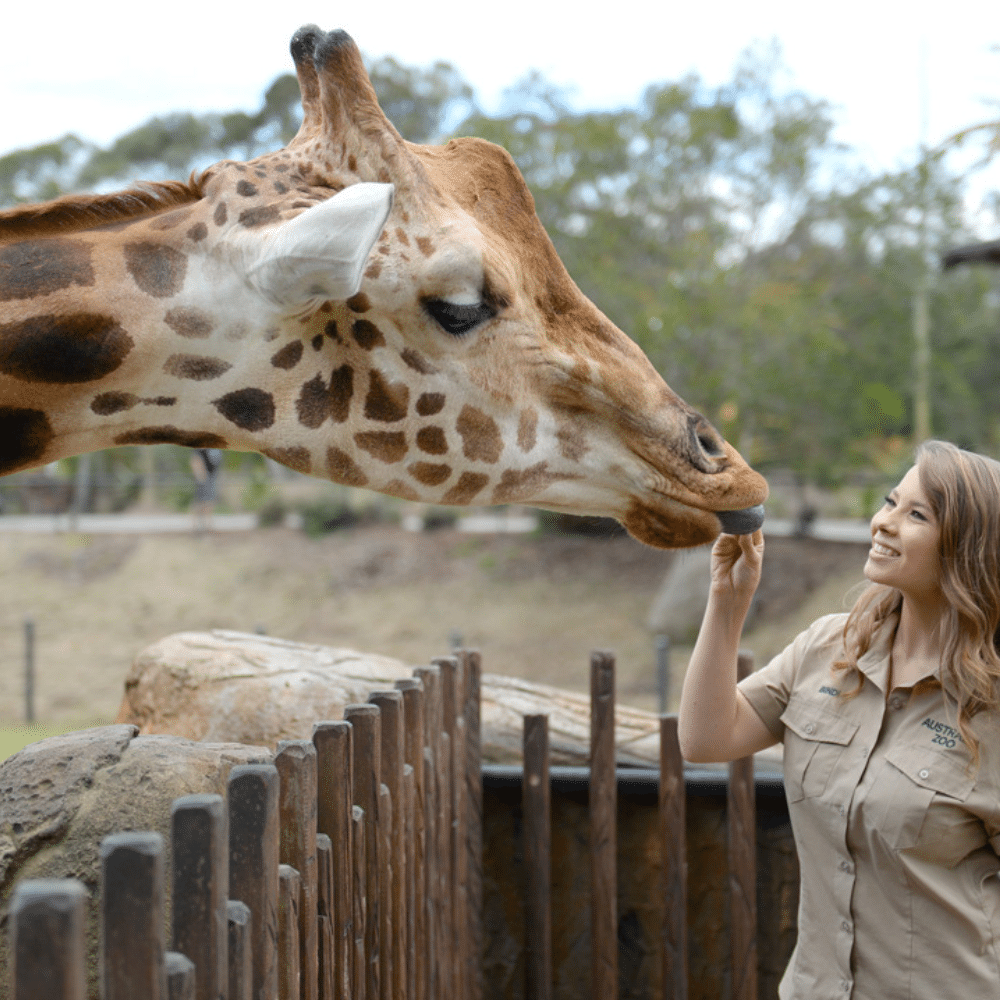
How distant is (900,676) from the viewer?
82.4 inches

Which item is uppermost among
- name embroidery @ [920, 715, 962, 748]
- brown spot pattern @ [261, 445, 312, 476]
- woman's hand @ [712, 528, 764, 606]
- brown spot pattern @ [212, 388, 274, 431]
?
brown spot pattern @ [212, 388, 274, 431]

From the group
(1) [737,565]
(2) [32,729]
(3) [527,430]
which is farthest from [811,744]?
(2) [32,729]

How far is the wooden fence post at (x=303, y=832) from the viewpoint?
1.69 meters

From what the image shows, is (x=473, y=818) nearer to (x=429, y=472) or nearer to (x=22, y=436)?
(x=429, y=472)

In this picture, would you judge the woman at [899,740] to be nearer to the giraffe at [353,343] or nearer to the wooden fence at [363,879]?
the giraffe at [353,343]

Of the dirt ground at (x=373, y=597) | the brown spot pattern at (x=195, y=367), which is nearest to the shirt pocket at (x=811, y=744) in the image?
the brown spot pattern at (x=195, y=367)

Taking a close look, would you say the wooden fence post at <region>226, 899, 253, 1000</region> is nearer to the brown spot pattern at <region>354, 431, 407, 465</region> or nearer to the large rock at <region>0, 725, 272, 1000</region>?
the large rock at <region>0, 725, 272, 1000</region>

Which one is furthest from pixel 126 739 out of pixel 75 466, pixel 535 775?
pixel 75 466

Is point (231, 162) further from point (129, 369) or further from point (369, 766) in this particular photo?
point (369, 766)

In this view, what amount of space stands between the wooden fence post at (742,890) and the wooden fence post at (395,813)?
118 centimetres

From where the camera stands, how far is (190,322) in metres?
1.88

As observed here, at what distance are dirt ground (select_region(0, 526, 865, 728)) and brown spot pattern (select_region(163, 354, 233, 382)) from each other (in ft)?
32.7

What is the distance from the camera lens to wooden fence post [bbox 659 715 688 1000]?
3053 mm

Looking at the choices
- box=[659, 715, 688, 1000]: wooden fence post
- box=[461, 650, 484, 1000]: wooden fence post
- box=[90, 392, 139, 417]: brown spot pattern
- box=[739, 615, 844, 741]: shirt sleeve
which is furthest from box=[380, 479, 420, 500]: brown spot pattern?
box=[659, 715, 688, 1000]: wooden fence post
